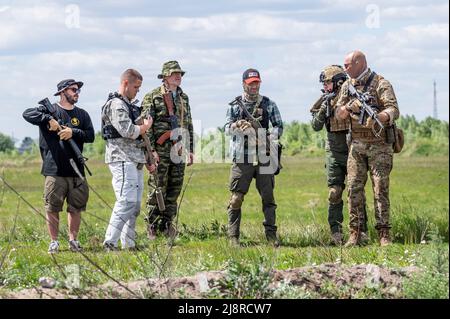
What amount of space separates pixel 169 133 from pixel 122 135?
1457 millimetres

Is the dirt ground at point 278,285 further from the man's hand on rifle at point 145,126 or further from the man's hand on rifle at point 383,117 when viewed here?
the man's hand on rifle at point 145,126

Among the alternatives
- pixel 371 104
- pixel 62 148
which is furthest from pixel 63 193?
pixel 371 104

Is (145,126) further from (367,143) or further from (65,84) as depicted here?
(367,143)

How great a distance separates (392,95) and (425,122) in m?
39.0

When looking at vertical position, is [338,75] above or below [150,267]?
above

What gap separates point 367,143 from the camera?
436 inches

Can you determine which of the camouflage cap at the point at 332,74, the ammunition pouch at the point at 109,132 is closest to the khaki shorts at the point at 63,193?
the ammunition pouch at the point at 109,132

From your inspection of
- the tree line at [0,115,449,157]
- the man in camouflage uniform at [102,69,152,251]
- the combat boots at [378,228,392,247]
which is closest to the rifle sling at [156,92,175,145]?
the man in camouflage uniform at [102,69,152,251]

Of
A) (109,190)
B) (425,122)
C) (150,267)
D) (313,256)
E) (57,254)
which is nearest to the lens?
(150,267)

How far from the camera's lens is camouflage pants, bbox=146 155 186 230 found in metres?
12.2

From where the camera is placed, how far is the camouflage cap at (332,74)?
11617mm
